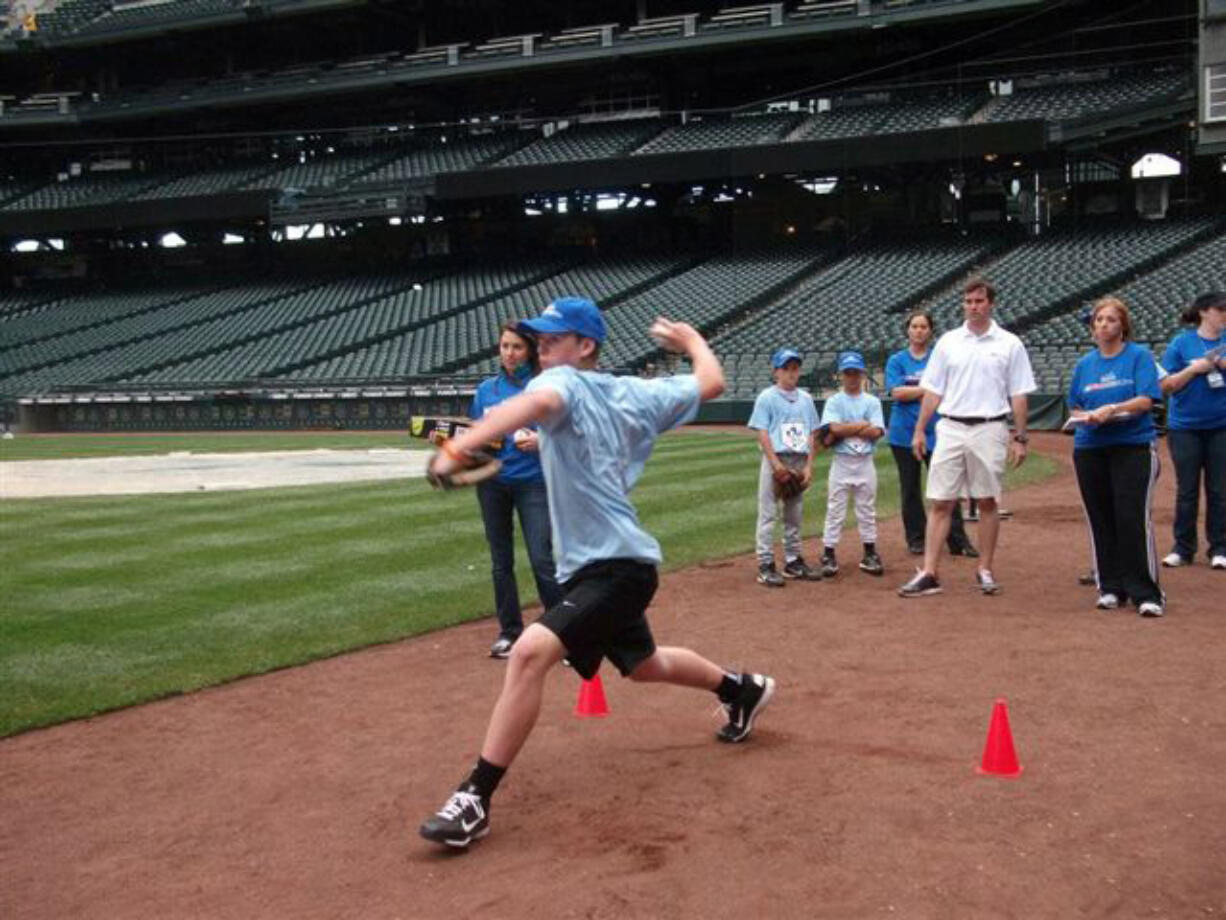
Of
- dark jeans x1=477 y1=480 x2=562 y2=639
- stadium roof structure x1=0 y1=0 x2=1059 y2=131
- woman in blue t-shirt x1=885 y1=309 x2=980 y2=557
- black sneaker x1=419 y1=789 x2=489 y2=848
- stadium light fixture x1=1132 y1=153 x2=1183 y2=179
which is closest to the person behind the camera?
black sneaker x1=419 y1=789 x2=489 y2=848

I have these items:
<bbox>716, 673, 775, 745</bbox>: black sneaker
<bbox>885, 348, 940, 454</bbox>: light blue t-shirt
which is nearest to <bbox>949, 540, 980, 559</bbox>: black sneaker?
<bbox>885, 348, 940, 454</bbox>: light blue t-shirt

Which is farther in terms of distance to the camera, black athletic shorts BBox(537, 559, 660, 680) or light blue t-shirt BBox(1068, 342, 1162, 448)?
light blue t-shirt BBox(1068, 342, 1162, 448)

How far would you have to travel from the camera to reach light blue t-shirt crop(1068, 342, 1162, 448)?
25.4ft

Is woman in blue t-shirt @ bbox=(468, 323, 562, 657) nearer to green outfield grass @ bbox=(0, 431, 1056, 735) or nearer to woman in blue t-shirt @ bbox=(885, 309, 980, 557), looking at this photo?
green outfield grass @ bbox=(0, 431, 1056, 735)

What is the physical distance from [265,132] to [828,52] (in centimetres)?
2400

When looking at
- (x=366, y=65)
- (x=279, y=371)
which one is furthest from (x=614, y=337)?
(x=366, y=65)

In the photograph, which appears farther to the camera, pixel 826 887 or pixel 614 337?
pixel 614 337

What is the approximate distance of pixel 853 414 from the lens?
9.60 meters

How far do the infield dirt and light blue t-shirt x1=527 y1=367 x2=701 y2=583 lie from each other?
102 centimetres

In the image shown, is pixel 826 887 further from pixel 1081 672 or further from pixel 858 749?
pixel 1081 672

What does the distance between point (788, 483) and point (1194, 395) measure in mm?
3163

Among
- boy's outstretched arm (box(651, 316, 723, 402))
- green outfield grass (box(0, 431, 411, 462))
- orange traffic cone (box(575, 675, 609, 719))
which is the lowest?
green outfield grass (box(0, 431, 411, 462))

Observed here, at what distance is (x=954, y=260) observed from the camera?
119 feet

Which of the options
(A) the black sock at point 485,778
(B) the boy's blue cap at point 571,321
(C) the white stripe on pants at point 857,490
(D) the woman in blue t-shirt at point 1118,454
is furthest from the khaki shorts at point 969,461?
(A) the black sock at point 485,778
